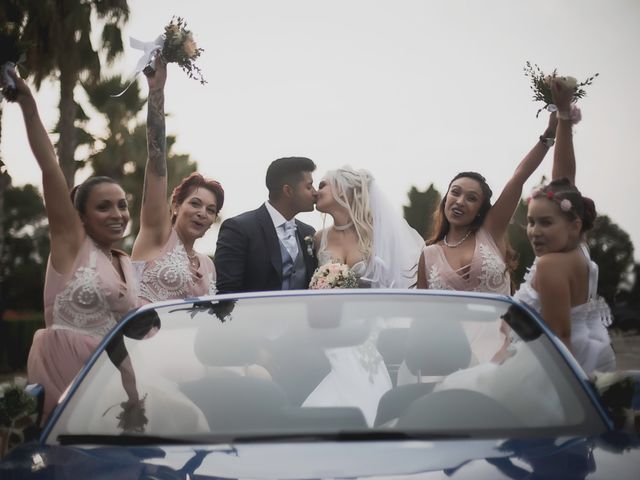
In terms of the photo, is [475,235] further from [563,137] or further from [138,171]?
[138,171]

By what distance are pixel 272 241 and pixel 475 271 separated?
4.89ft

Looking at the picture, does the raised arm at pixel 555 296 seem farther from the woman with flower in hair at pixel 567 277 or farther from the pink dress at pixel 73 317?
the pink dress at pixel 73 317

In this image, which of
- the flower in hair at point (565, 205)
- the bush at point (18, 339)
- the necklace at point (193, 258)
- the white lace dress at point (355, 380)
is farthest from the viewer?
the bush at point (18, 339)

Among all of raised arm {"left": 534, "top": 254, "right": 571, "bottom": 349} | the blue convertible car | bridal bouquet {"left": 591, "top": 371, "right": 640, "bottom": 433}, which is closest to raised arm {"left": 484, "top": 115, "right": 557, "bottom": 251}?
raised arm {"left": 534, "top": 254, "right": 571, "bottom": 349}

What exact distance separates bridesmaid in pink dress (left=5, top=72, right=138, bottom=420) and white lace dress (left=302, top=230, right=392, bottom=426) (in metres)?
2.45

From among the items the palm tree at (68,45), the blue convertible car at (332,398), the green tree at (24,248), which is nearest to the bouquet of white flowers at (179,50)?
the blue convertible car at (332,398)

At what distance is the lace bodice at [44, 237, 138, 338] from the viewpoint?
17.0ft

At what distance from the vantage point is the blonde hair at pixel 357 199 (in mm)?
7109

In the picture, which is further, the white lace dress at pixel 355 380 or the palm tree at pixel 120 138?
the palm tree at pixel 120 138

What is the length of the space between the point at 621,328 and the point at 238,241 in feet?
123

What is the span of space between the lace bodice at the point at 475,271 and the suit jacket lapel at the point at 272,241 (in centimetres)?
107

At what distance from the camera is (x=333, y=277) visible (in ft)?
21.5

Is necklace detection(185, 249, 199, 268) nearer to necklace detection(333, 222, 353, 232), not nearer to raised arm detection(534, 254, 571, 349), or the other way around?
necklace detection(333, 222, 353, 232)

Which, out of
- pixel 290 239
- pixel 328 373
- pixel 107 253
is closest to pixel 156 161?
pixel 107 253
